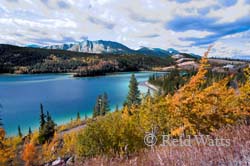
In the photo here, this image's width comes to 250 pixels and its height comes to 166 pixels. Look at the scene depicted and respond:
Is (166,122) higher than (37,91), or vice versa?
(166,122)

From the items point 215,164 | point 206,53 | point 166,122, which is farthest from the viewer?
point 206,53

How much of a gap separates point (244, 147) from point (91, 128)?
60.1 ft

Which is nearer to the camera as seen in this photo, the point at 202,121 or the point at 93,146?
the point at 202,121

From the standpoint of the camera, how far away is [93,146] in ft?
63.8

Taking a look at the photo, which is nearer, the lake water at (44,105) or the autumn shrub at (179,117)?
the autumn shrub at (179,117)

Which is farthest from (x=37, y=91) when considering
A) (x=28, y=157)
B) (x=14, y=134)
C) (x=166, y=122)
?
(x=166, y=122)

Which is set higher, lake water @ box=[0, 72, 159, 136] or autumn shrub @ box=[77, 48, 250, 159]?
autumn shrub @ box=[77, 48, 250, 159]

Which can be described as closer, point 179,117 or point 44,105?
point 179,117

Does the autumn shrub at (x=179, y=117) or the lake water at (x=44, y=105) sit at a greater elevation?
the autumn shrub at (x=179, y=117)

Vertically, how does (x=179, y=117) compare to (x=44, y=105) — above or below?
above

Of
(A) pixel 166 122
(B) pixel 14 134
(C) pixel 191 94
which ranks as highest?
(C) pixel 191 94

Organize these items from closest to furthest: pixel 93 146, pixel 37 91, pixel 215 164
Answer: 1. pixel 215 164
2. pixel 93 146
3. pixel 37 91

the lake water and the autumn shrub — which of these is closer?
the autumn shrub

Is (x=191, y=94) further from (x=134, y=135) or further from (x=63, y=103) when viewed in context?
(x=63, y=103)
